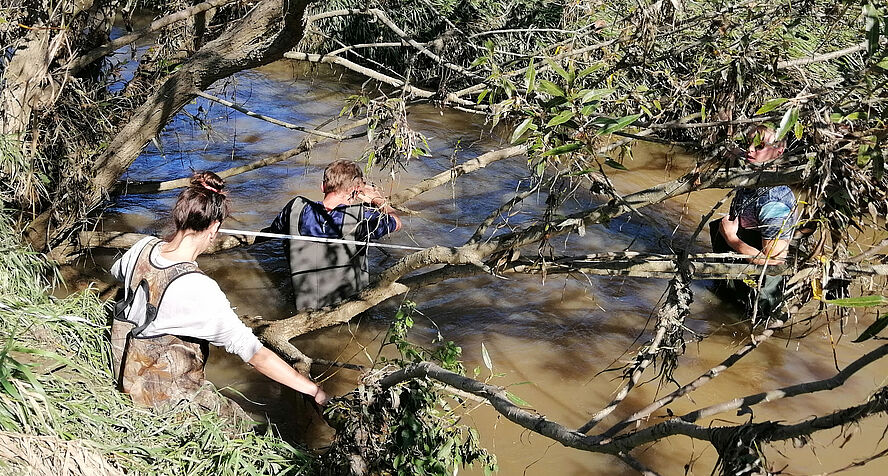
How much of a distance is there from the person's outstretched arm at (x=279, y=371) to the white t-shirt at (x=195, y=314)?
Result: 4cm

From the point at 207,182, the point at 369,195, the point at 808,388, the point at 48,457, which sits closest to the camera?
the point at 808,388

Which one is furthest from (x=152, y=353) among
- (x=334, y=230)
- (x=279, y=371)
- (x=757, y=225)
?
(x=757, y=225)

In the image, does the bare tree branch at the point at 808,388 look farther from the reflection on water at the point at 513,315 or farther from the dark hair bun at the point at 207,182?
the dark hair bun at the point at 207,182

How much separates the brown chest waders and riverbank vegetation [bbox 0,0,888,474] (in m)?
0.82

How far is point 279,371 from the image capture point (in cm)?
324

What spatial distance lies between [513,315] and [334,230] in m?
1.84

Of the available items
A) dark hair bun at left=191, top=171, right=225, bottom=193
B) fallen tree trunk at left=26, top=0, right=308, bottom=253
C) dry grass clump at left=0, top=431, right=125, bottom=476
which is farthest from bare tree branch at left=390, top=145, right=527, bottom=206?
dry grass clump at left=0, top=431, right=125, bottom=476

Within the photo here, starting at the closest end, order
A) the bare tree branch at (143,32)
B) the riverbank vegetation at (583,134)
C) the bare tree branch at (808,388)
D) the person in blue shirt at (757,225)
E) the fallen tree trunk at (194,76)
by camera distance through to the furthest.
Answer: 1. the bare tree branch at (808,388)
2. the riverbank vegetation at (583,134)
3. the fallen tree trunk at (194,76)
4. the bare tree branch at (143,32)
5. the person in blue shirt at (757,225)

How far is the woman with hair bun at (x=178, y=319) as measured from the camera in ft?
10.1

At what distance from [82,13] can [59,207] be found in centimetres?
121

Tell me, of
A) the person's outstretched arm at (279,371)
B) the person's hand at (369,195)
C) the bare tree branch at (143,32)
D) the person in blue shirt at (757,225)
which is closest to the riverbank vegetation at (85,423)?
the person's outstretched arm at (279,371)

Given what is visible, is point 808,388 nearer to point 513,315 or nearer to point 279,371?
point 279,371

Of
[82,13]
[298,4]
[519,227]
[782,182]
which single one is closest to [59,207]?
[82,13]

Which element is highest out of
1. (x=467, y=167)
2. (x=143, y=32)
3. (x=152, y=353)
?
(x=143, y=32)
